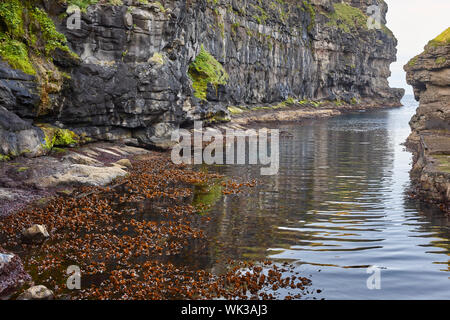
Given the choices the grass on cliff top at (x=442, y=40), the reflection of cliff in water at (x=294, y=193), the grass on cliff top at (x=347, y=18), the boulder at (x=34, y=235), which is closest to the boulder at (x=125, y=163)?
the reflection of cliff in water at (x=294, y=193)

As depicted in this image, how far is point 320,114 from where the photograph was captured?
4729 inches

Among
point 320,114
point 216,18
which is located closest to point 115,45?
point 216,18

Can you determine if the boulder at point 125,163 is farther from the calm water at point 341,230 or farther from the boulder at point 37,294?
the boulder at point 37,294

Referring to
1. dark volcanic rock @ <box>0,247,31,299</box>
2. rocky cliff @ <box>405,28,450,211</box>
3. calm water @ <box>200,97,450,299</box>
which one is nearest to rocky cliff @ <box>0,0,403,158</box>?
calm water @ <box>200,97,450,299</box>

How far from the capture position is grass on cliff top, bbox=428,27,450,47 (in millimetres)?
43100

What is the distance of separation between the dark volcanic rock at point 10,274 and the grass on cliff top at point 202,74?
4794 cm

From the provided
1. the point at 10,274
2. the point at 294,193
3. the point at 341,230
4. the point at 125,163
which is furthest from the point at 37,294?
the point at 125,163

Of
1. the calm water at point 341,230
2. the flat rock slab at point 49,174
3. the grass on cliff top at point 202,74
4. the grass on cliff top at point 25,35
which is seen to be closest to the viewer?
the calm water at point 341,230

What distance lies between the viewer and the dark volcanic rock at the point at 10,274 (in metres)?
13.9

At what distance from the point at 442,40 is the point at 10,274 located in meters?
45.3

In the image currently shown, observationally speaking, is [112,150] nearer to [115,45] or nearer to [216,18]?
[115,45]

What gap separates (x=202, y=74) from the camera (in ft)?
219

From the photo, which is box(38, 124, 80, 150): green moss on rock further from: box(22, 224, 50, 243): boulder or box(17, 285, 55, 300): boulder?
box(17, 285, 55, 300): boulder
